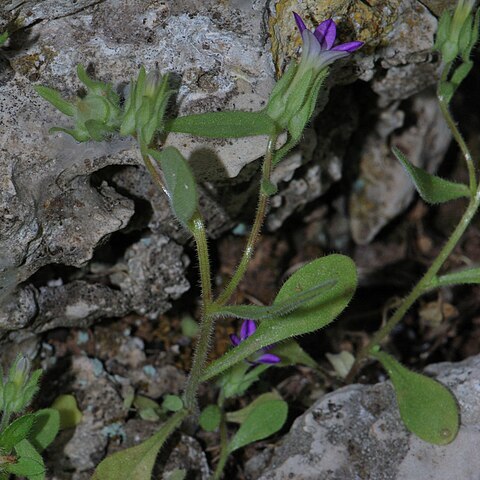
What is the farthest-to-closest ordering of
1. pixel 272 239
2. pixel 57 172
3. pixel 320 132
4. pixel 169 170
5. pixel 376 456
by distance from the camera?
pixel 272 239, pixel 320 132, pixel 376 456, pixel 57 172, pixel 169 170

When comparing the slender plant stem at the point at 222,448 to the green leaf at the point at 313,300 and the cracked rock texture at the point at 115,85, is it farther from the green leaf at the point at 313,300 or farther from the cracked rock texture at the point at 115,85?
the cracked rock texture at the point at 115,85

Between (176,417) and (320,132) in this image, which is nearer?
(176,417)

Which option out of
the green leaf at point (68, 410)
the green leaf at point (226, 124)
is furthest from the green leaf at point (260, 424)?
the green leaf at point (226, 124)

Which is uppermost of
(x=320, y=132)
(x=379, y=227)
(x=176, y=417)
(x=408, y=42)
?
(x=408, y=42)

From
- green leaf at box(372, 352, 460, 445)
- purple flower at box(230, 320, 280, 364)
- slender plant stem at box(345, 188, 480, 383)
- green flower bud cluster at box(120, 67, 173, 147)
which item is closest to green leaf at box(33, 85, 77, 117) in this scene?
green flower bud cluster at box(120, 67, 173, 147)

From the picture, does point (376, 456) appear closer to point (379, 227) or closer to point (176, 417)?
point (176, 417)

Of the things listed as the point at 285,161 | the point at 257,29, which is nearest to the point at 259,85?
the point at 257,29
